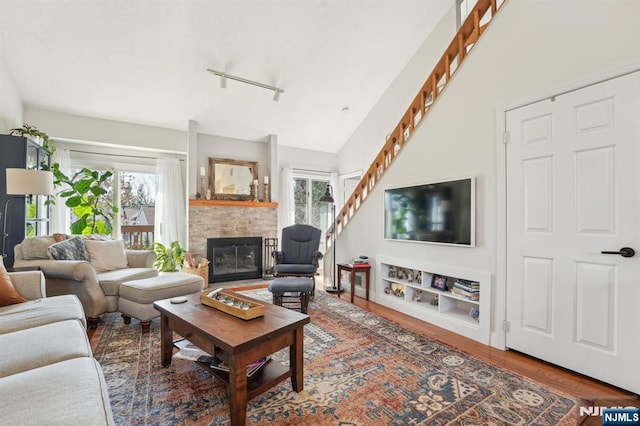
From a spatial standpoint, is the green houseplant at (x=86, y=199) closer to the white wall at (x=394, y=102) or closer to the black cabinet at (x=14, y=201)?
the black cabinet at (x=14, y=201)

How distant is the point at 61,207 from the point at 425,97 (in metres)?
5.52

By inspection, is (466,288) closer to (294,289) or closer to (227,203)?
(294,289)

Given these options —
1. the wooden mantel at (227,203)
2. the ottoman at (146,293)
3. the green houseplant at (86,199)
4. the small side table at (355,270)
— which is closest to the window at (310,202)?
the wooden mantel at (227,203)

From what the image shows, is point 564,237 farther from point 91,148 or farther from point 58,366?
point 91,148

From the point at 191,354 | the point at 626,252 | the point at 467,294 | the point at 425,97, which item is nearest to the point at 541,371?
the point at 467,294

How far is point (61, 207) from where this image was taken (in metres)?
4.52

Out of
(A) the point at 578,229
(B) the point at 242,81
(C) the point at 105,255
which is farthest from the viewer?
(B) the point at 242,81

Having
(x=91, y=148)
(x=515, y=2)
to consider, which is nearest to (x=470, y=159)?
(x=515, y=2)

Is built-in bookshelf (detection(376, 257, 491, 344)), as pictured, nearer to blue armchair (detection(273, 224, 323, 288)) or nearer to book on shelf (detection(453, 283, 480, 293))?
book on shelf (detection(453, 283, 480, 293))

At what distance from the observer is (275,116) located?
525 centimetres

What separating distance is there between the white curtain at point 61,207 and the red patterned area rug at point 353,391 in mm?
2868

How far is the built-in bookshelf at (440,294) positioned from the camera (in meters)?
2.66

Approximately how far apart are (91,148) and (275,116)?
3035 mm

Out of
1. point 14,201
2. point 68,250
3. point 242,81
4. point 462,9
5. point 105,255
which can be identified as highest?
point 462,9
